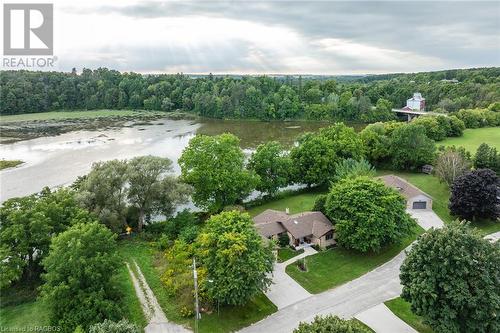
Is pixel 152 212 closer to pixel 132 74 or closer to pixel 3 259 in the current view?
pixel 3 259

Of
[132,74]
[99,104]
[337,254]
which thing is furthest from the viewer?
[132,74]

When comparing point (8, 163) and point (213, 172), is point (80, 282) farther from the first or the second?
point (8, 163)

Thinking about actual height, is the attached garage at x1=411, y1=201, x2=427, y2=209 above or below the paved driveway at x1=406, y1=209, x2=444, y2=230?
above

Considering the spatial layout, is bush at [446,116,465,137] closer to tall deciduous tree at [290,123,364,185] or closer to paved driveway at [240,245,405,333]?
tall deciduous tree at [290,123,364,185]

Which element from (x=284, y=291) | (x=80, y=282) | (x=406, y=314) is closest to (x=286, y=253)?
(x=284, y=291)

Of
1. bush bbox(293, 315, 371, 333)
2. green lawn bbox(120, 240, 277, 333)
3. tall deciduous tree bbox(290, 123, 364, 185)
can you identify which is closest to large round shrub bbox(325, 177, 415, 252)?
green lawn bbox(120, 240, 277, 333)

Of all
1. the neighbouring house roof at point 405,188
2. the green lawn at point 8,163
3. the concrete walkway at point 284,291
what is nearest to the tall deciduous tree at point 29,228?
the concrete walkway at point 284,291

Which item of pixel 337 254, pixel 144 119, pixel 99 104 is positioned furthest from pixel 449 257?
pixel 99 104
